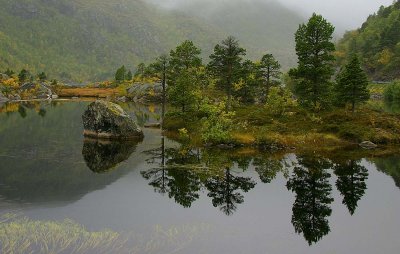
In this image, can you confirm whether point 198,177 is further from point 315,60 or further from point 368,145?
point 315,60

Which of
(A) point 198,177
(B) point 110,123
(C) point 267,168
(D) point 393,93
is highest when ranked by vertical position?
(D) point 393,93

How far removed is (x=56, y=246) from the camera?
21562 millimetres

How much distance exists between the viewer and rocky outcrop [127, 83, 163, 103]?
145875 mm

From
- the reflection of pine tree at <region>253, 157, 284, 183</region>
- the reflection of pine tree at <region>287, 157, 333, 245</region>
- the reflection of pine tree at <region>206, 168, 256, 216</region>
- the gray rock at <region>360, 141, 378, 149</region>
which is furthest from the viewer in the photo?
the gray rock at <region>360, 141, 378, 149</region>

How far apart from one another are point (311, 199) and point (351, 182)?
6.89 m

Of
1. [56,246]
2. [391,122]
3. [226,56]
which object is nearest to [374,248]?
[56,246]

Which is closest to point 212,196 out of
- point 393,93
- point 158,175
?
point 158,175

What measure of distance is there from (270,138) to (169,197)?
24.5 metres

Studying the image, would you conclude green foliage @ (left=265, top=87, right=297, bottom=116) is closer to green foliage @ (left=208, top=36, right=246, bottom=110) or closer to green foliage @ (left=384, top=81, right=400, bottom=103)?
green foliage @ (left=208, top=36, right=246, bottom=110)

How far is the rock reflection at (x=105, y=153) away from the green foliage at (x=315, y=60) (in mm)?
26703

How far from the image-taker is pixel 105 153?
47.8 meters

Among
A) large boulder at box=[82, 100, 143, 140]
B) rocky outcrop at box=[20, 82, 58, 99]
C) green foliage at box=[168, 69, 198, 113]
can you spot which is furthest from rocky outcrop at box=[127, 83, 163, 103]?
large boulder at box=[82, 100, 143, 140]

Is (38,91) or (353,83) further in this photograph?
(38,91)

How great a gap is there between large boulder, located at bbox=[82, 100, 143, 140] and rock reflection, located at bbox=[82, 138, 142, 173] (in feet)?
5.26
